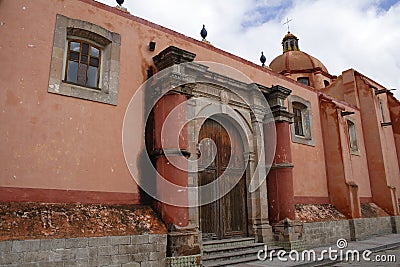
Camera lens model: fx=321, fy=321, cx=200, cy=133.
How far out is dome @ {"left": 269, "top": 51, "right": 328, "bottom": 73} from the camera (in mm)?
20578

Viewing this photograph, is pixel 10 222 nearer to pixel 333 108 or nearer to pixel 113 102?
pixel 113 102

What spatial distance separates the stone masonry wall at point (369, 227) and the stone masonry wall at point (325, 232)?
29 centimetres

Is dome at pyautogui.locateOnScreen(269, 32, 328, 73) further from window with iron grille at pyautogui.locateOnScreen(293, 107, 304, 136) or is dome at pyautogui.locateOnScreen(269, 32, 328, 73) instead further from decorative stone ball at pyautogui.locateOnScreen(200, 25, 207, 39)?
decorative stone ball at pyautogui.locateOnScreen(200, 25, 207, 39)

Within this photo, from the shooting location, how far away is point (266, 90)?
9.70 metres

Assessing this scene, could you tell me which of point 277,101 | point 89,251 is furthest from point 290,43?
point 89,251

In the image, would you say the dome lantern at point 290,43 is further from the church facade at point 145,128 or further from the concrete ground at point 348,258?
the concrete ground at point 348,258

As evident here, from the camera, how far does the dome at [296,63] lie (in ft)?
67.5

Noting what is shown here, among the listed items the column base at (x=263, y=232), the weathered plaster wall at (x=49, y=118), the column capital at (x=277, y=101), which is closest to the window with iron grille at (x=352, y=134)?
the column capital at (x=277, y=101)

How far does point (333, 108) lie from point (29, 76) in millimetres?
10756

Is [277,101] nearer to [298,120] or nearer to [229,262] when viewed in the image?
[298,120]

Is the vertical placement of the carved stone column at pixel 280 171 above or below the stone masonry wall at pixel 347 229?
above

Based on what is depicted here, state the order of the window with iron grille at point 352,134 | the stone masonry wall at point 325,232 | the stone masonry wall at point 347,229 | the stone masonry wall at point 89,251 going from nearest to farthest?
1. the stone masonry wall at point 89,251
2. the stone masonry wall at point 325,232
3. the stone masonry wall at point 347,229
4. the window with iron grille at point 352,134

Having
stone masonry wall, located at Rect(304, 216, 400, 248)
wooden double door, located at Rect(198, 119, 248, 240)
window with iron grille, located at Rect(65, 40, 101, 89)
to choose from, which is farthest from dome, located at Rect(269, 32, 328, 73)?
window with iron grille, located at Rect(65, 40, 101, 89)

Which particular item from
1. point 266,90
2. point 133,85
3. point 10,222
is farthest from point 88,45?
point 266,90
